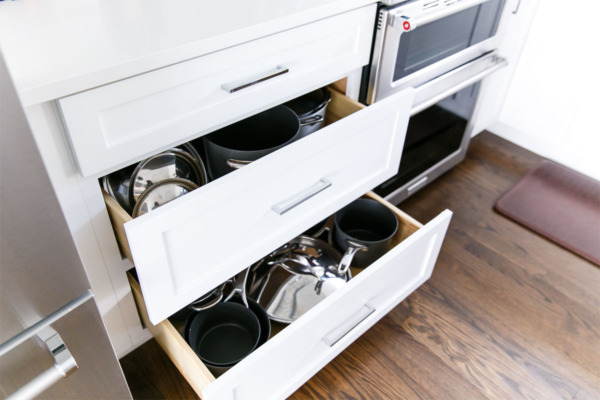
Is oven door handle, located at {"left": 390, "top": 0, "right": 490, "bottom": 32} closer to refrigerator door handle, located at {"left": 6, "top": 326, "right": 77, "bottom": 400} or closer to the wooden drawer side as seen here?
the wooden drawer side

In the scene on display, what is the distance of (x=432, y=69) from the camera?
131 centimetres

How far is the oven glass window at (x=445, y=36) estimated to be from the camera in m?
1.21

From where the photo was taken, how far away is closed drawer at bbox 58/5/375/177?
78cm

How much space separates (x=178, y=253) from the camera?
0.82 metres

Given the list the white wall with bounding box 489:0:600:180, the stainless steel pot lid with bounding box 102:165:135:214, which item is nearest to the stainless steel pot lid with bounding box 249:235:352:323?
the stainless steel pot lid with bounding box 102:165:135:214

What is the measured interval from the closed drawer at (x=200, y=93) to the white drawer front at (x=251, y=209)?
0.52ft

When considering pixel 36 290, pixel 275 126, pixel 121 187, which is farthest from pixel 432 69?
pixel 36 290

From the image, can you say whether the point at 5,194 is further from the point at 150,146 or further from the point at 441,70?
the point at 441,70

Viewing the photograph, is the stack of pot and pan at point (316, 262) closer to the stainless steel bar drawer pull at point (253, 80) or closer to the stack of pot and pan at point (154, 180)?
the stack of pot and pan at point (154, 180)

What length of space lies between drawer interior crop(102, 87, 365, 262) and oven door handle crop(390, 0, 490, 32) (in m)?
0.20

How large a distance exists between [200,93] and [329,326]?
1.76 feet

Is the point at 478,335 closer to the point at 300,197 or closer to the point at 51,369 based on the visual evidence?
the point at 300,197

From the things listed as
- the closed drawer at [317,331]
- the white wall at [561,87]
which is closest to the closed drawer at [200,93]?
the closed drawer at [317,331]

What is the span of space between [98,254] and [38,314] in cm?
35
